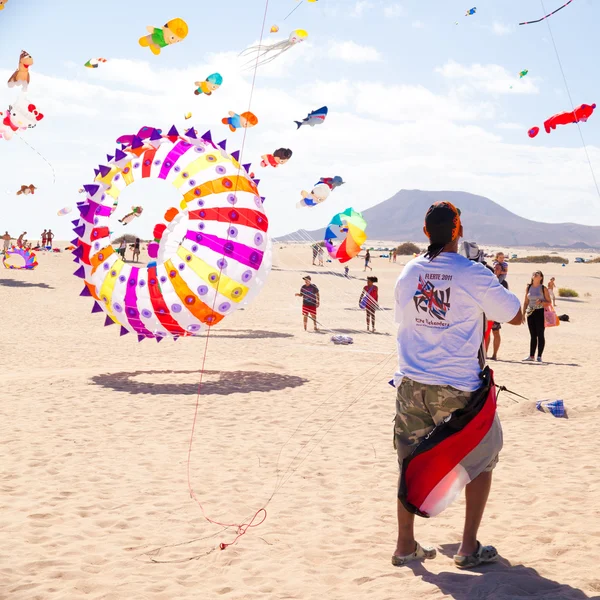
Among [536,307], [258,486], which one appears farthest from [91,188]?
[536,307]

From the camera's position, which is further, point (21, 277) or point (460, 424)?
point (21, 277)

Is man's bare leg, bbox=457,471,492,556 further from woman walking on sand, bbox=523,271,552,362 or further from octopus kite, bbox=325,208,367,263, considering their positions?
octopus kite, bbox=325,208,367,263

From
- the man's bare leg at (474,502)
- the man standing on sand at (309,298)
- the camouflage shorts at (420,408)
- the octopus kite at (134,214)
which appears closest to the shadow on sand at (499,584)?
the man's bare leg at (474,502)

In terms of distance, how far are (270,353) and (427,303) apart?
979 centimetres

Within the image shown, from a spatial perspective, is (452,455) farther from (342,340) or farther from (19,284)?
(19,284)

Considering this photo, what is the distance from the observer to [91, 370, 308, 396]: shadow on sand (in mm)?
9273

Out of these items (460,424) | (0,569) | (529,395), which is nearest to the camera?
(460,424)

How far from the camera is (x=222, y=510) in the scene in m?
4.90

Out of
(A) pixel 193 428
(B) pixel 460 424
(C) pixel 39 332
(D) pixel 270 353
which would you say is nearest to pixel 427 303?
(B) pixel 460 424

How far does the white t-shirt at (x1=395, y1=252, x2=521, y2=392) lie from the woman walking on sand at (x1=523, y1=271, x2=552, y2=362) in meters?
8.53

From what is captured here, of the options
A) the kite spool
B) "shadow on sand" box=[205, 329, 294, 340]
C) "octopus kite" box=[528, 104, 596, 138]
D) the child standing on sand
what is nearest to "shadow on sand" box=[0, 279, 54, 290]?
"shadow on sand" box=[205, 329, 294, 340]

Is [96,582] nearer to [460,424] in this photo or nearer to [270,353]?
[460,424]

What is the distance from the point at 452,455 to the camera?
3545 millimetres

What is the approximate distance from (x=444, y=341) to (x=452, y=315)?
0.14 m
